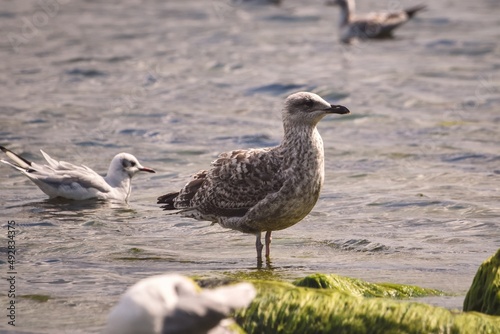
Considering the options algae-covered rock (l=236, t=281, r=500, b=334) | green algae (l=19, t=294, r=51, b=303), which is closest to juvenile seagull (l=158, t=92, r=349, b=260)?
green algae (l=19, t=294, r=51, b=303)

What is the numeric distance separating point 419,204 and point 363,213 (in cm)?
69

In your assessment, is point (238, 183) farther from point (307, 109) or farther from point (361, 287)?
point (361, 287)

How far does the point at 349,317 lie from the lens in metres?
5.48

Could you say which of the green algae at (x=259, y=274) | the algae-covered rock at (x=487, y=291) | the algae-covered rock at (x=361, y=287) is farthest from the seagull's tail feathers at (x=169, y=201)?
the algae-covered rock at (x=487, y=291)

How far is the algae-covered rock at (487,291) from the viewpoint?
236 inches

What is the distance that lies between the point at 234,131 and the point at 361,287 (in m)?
7.66

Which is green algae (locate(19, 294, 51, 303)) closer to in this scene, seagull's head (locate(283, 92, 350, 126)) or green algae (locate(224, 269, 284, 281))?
green algae (locate(224, 269, 284, 281))

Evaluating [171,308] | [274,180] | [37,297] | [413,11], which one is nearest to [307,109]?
[274,180]

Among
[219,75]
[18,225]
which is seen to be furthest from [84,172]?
[219,75]

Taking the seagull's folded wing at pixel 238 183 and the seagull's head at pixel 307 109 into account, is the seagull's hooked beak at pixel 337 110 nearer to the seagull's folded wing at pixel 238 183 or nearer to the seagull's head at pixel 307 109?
the seagull's head at pixel 307 109

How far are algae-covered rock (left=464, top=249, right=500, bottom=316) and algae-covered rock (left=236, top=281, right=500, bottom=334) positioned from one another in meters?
0.36

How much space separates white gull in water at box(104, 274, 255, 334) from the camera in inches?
162

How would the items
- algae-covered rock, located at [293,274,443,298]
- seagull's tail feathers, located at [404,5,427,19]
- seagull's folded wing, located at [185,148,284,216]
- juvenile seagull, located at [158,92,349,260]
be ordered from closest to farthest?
algae-covered rock, located at [293,274,443,298] → juvenile seagull, located at [158,92,349,260] → seagull's folded wing, located at [185,148,284,216] → seagull's tail feathers, located at [404,5,427,19]

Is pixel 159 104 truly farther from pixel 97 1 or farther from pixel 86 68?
pixel 97 1
